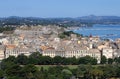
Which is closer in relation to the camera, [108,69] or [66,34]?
[108,69]

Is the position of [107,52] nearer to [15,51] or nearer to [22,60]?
[15,51]

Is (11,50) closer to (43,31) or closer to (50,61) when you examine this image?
(50,61)

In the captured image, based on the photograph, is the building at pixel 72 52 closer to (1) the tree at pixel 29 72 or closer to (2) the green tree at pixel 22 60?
(2) the green tree at pixel 22 60

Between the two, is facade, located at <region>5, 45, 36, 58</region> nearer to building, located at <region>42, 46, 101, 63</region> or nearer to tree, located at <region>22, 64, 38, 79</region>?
building, located at <region>42, 46, 101, 63</region>

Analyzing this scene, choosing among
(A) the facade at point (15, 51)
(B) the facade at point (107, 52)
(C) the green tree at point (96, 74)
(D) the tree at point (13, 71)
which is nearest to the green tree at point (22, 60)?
(A) the facade at point (15, 51)

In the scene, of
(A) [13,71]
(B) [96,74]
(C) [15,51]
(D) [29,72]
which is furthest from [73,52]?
(D) [29,72]

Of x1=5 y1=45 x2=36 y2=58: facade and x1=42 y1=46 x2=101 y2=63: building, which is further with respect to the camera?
x1=5 y1=45 x2=36 y2=58: facade

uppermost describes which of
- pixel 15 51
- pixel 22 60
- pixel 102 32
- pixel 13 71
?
pixel 13 71

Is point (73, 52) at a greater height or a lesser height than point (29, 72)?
lesser

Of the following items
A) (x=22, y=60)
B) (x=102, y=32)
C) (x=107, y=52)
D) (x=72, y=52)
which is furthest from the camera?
(x=102, y=32)

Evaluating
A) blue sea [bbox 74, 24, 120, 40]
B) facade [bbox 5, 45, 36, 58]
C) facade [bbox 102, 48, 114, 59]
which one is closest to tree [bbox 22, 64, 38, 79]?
facade [bbox 5, 45, 36, 58]

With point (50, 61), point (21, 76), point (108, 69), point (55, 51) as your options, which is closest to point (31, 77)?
point (21, 76)
